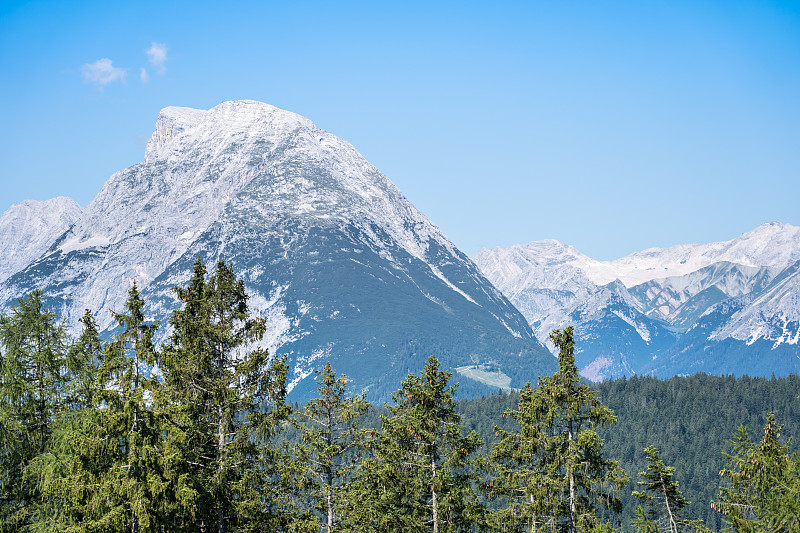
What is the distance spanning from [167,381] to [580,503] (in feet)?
68.8

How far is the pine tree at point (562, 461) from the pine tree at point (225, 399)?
11992mm

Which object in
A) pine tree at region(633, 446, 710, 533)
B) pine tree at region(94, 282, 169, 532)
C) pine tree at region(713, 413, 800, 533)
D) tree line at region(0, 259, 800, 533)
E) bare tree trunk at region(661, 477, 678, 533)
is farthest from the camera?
bare tree trunk at region(661, 477, 678, 533)

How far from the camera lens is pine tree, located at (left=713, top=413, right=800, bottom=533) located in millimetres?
31719

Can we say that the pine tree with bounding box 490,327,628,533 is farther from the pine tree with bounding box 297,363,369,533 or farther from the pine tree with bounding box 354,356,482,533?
the pine tree with bounding box 297,363,369,533

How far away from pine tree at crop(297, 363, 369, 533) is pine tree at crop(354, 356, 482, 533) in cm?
165

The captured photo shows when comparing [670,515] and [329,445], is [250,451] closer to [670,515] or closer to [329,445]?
[329,445]

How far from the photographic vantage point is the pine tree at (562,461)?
37.8 meters

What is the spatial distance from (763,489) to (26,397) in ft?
109

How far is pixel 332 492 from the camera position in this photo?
42.6 meters

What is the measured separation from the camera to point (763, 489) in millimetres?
35969

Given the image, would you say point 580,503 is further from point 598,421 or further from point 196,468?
point 196,468

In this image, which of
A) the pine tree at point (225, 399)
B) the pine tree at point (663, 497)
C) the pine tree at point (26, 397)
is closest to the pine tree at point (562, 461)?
the pine tree at point (663, 497)

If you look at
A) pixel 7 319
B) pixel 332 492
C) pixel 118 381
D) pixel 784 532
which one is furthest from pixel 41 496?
pixel 784 532

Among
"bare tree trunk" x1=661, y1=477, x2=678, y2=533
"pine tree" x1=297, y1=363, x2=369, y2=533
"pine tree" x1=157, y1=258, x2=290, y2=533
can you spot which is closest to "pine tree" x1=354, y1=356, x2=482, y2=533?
"pine tree" x1=297, y1=363, x2=369, y2=533
